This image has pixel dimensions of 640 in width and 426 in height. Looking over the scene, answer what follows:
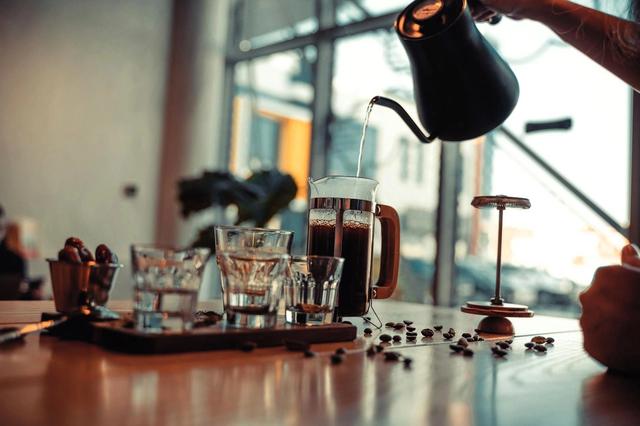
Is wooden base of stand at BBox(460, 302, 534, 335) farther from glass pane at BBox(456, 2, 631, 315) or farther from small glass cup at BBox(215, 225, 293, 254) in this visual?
glass pane at BBox(456, 2, 631, 315)

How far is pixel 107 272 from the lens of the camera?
929mm

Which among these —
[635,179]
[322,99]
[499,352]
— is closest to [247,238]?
[499,352]

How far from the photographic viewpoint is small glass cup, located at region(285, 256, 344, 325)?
3.16 feet

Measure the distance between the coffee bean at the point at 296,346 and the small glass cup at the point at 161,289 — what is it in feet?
0.47

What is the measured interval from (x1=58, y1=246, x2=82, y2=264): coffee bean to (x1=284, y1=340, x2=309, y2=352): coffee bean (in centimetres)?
31

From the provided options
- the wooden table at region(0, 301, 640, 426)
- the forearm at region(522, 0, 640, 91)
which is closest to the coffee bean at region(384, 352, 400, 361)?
the wooden table at region(0, 301, 640, 426)

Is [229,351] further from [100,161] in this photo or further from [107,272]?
[100,161]

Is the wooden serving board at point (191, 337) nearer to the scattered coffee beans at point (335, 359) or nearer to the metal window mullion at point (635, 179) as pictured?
the scattered coffee beans at point (335, 359)

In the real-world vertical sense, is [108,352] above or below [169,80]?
below

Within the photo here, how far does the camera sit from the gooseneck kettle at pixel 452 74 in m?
1.16

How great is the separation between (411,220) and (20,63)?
317cm

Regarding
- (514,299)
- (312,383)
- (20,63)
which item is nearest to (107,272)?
(312,383)

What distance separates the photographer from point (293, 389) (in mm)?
639

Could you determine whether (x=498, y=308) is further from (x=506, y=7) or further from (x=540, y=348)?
(x=506, y=7)
